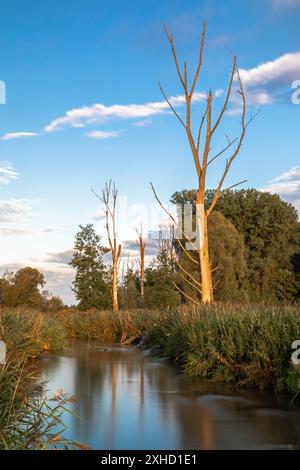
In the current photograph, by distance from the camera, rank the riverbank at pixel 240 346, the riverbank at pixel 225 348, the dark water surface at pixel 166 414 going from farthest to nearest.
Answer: the riverbank at pixel 240 346, the riverbank at pixel 225 348, the dark water surface at pixel 166 414

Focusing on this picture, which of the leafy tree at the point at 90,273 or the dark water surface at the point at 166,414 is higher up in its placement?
the leafy tree at the point at 90,273

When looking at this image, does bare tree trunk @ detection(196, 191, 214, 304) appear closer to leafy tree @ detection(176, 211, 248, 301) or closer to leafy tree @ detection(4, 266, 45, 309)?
leafy tree @ detection(176, 211, 248, 301)

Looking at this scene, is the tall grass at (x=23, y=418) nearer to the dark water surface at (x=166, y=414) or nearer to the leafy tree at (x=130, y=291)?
the dark water surface at (x=166, y=414)

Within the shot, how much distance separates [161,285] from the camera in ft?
115

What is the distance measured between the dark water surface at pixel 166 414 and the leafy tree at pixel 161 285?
21.0 m

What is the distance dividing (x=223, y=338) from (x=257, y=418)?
12.1ft

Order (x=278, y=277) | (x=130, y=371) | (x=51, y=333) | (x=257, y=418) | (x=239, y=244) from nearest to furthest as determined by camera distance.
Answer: (x=257, y=418), (x=130, y=371), (x=51, y=333), (x=239, y=244), (x=278, y=277)

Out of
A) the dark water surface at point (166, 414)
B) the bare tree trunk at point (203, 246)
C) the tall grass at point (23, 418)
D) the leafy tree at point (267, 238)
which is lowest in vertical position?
the dark water surface at point (166, 414)

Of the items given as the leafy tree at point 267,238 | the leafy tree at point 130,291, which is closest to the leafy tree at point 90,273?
the leafy tree at point 130,291

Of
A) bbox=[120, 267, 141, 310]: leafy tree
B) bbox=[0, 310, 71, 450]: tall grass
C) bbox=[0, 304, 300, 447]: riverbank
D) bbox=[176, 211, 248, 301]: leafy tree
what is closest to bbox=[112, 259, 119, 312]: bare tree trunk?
bbox=[120, 267, 141, 310]: leafy tree

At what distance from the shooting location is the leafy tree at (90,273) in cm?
3844
